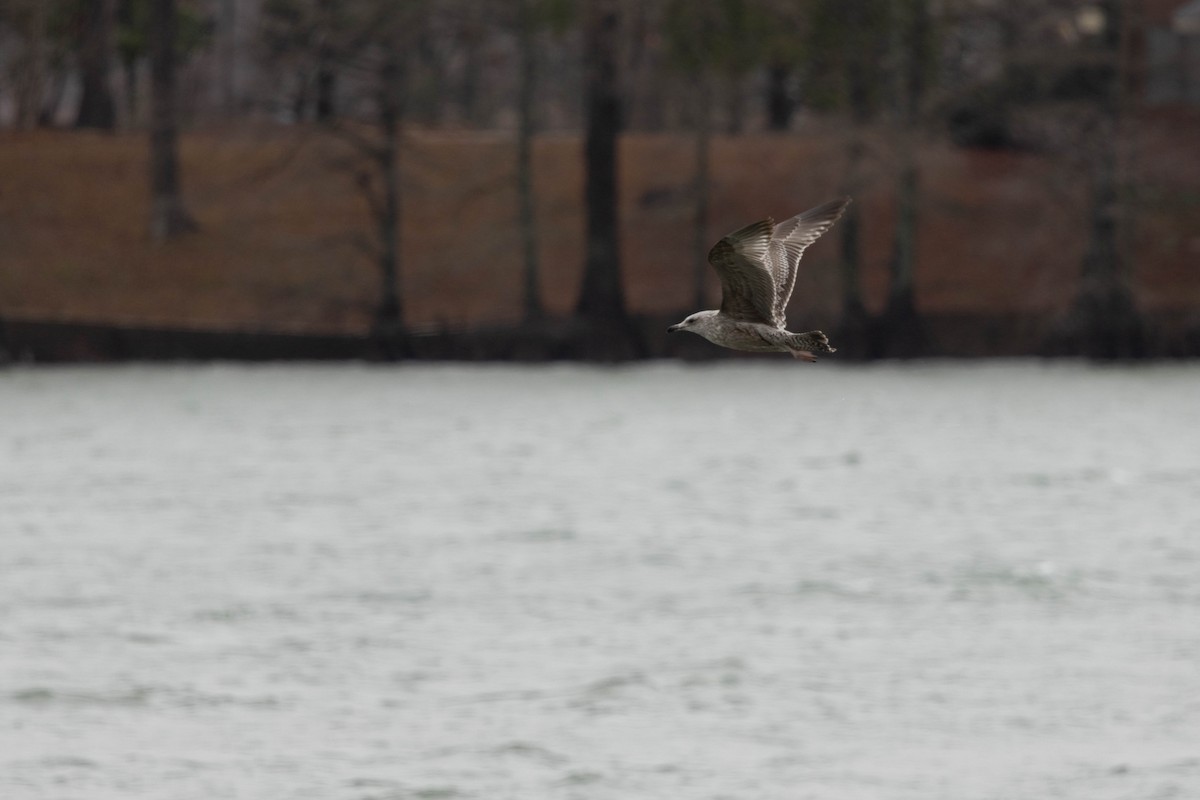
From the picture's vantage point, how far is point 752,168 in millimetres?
54781

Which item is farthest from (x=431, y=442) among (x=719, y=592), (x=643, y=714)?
(x=643, y=714)

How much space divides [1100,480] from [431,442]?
Answer: 449 inches

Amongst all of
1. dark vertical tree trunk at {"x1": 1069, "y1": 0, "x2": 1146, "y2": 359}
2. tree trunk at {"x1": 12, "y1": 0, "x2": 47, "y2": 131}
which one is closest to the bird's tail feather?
dark vertical tree trunk at {"x1": 1069, "y1": 0, "x2": 1146, "y2": 359}

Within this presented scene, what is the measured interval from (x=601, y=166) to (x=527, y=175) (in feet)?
7.17

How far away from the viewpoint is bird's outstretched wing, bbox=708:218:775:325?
10305 mm

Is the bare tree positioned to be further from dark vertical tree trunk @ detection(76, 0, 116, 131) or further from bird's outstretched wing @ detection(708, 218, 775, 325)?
bird's outstretched wing @ detection(708, 218, 775, 325)

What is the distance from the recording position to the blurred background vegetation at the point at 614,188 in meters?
47.7

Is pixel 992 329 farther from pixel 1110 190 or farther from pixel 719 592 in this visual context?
pixel 719 592

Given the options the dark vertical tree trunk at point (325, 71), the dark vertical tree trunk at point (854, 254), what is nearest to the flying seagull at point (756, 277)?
the dark vertical tree trunk at point (854, 254)

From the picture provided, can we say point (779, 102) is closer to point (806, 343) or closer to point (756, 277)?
point (756, 277)

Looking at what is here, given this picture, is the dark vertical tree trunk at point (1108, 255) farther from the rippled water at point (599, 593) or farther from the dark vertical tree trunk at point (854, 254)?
the dark vertical tree trunk at point (854, 254)

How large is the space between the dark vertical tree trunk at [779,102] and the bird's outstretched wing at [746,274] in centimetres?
4865

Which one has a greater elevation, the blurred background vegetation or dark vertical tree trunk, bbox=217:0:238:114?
dark vertical tree trunk, bbox=217:0:238:114

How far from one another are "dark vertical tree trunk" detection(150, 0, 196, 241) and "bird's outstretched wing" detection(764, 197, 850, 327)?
4342 centimetres
